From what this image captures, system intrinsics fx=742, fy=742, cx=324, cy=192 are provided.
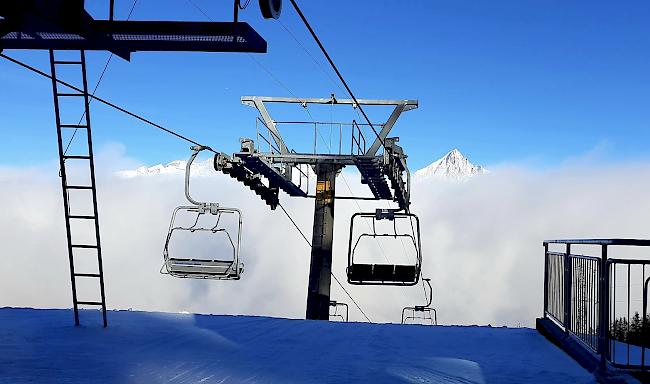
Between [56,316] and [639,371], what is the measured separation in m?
8.63

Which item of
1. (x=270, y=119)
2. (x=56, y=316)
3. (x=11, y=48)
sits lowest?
(x=56, y=316)

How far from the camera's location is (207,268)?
12.5 meters

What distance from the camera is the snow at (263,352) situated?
272 inches

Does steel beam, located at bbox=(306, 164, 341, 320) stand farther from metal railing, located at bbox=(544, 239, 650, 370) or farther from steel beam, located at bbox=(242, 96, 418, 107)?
metal railing, located at bbox=(544, 239, 650, 370)

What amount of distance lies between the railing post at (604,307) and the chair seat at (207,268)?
23.1 feet

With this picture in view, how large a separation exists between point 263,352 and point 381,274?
6.97 meters

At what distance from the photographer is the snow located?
692 cm

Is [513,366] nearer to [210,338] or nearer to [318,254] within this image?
[210,338]

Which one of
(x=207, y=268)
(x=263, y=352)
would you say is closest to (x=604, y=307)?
(x=263, y=352)

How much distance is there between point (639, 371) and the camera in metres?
6.32

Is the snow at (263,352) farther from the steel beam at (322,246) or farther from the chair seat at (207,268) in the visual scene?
the steel beam at (322,246)

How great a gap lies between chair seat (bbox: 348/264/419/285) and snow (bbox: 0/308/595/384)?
3282 millimetres

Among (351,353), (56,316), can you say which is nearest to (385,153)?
(56,316)

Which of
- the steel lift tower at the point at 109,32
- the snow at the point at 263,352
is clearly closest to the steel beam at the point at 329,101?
the snow at the point at 263,352
